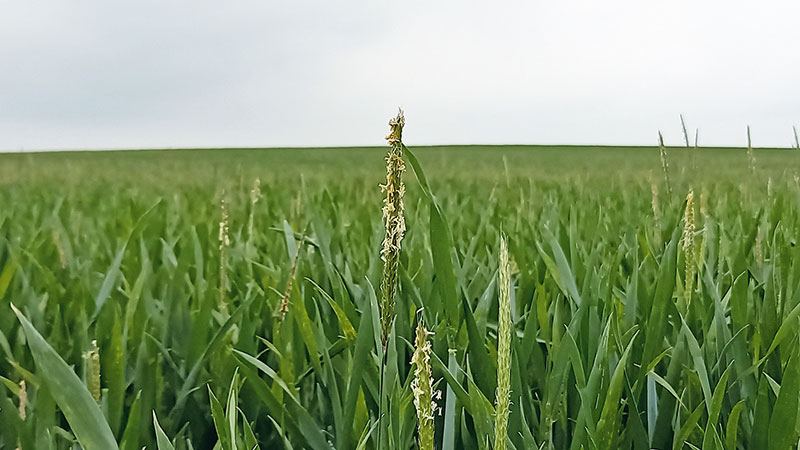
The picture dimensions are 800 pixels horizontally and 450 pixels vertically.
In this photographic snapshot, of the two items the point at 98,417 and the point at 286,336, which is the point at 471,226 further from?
the point at 98,417

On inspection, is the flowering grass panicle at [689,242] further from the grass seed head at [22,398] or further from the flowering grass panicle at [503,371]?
the grass seed head at [22,398]

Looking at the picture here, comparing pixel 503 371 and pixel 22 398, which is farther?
pixel 22 398

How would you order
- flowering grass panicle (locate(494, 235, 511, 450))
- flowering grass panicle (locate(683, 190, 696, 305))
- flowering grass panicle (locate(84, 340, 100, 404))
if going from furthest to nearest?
flowering grass panicle (locate(683, 190, 696, 305)) < flowering grass panicle (locate(84, 340, 100, 404)) < flowering grass panicle (locate(494, 235, 511, 450))

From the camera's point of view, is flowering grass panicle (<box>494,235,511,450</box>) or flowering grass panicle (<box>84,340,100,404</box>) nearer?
flowering grass panicle (<box>494,235,511,450</box>)

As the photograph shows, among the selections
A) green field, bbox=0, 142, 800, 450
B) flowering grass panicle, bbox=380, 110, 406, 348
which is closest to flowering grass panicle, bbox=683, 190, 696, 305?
green field, bbox=0, 142, 800, 450

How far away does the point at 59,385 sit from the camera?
0.58 meters

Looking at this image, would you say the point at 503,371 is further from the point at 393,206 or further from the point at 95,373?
the point at 95,373

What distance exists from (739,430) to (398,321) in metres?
0.49

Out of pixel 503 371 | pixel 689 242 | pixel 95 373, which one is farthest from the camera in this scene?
pixel 689 242

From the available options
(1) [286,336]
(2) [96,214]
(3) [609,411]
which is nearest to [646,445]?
(3) [609,411]

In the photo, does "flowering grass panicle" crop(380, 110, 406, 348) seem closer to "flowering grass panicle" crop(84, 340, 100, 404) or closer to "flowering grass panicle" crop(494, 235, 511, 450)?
"flowering grass panicle" crop(494, 235, 511, 450)

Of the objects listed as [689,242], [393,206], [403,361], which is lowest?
[403,361]

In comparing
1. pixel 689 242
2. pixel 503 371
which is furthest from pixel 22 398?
pixel 689 242

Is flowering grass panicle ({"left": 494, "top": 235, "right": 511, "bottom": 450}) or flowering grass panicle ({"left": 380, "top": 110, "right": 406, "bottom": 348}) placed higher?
flowering grass panicle ({"left": 380, "top": 110, "right": 406, "bottom": 348})
